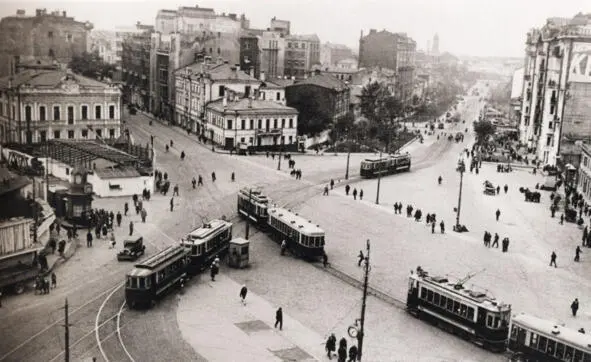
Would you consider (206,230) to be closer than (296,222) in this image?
Yes

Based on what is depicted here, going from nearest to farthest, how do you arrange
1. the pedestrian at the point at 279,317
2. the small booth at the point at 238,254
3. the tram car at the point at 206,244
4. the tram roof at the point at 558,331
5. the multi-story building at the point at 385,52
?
the tram roof at the point at 558,331, the pedestrian at the point at 279,317, the tram car at the point at 206,244, the small booth at the point at 238,254, the multi-story building at the point at 385,52

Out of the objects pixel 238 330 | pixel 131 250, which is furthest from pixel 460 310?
pixel 131 250

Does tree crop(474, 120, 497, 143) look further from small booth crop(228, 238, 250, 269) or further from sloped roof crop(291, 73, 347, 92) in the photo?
small booth crop(228, 238, 250, 269)

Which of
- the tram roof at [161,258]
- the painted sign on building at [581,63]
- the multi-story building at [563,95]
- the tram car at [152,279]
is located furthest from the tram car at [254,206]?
the painted sign on building at [581,63]

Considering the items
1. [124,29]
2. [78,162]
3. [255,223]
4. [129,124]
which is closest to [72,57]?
[129,124]

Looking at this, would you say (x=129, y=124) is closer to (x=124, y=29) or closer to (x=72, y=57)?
(x=72, y=57)

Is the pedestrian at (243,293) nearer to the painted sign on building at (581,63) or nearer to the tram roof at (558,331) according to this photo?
the tram roof at (558,331)

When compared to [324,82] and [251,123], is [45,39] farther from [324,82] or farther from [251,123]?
[324,82]
